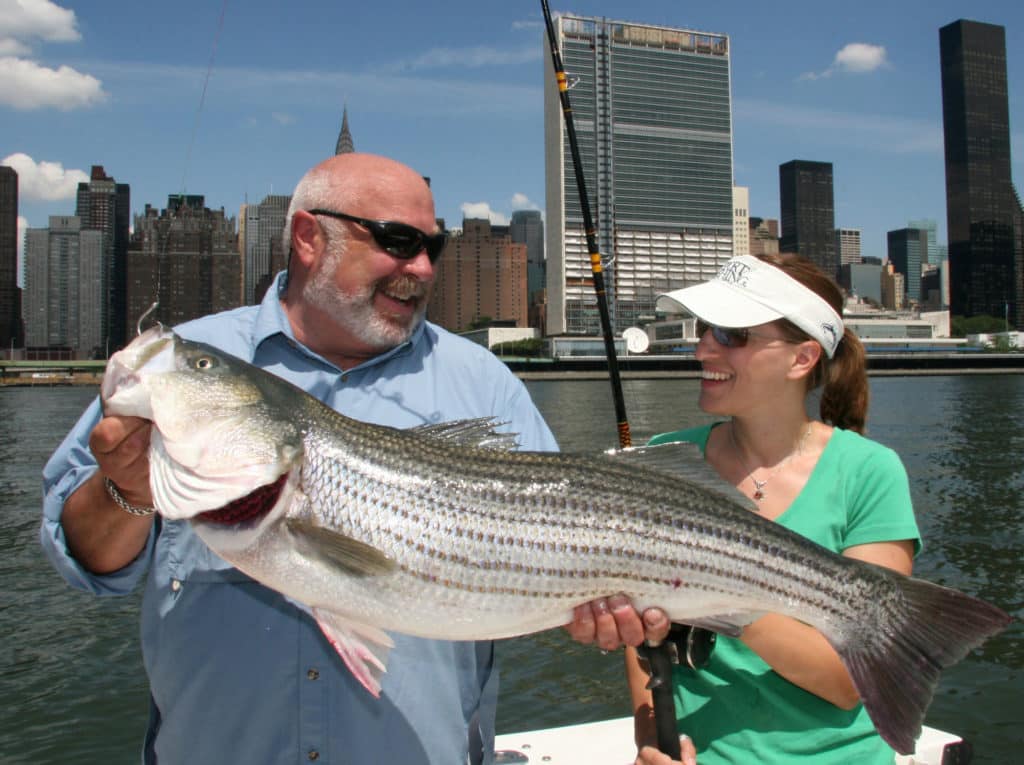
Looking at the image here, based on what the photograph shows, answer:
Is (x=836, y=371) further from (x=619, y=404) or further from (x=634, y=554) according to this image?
(x=619, y=404)

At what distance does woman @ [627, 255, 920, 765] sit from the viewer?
10.2ft

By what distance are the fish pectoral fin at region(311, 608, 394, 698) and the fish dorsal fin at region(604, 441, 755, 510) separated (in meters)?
1.13

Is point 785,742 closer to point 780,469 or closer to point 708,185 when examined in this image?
point 780,469

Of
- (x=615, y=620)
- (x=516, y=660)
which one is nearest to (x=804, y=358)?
(x=615, y=620)

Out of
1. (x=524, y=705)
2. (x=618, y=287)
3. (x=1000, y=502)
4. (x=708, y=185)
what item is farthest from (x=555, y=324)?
(x=524, y=705)

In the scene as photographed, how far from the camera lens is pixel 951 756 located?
4773 millimetres

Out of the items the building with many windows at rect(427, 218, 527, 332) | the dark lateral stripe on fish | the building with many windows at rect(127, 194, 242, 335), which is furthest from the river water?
the building with many windows at rect(427, 218, 527, 332)

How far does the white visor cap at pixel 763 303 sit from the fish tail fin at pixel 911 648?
1244mm

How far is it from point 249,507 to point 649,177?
17299cm

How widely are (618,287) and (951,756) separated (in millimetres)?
178071

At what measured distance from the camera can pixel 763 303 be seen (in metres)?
3.63

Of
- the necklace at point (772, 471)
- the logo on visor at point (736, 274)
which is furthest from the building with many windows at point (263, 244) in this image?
the necklace at point (772, 471)

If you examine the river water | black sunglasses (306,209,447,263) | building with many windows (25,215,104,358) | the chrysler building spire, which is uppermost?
building with many windows (25,215,104,358)

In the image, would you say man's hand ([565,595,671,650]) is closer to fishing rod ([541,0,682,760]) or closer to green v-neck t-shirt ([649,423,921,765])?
fishing rod ([541,0,682,760])
